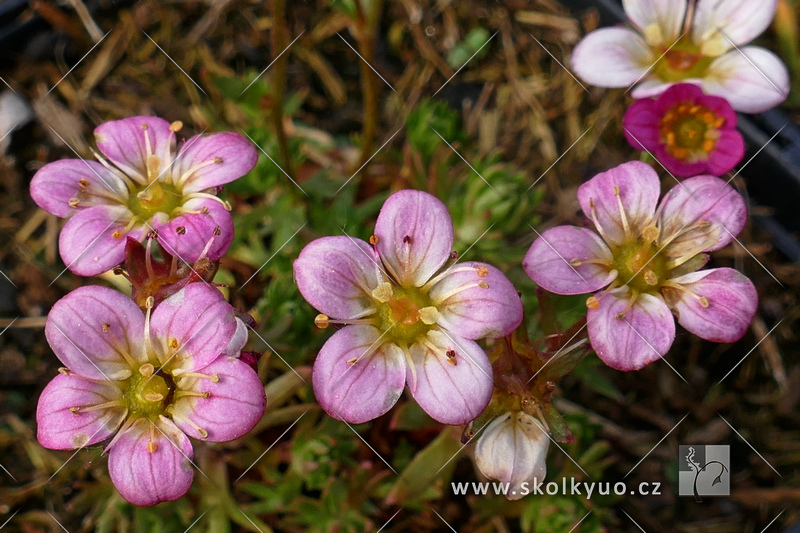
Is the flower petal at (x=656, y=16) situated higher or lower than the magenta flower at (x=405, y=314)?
higher

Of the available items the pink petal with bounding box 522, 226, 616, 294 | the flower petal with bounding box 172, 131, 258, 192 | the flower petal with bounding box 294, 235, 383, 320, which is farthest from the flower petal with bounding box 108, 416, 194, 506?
the pink petal with bounding box 522, 226, 616, 294

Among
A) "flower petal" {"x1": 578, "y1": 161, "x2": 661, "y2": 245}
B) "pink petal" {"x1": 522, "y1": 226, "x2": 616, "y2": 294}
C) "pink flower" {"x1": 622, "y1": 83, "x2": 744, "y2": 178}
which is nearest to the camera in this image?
"pink petal" {"x1": 522, "y1": 226, "x2": 616, "y2": 294}

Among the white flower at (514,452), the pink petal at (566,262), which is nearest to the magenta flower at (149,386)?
the white flower at (514,452)

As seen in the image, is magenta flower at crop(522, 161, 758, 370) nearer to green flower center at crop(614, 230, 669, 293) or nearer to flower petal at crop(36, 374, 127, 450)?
green flower center at crop(614, 230, 669, 293)

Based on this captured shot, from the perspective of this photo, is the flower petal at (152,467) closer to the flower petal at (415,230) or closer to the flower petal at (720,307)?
the flower petal at (415,230)

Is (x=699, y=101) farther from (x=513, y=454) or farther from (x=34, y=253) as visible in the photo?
(x=34, y=253)

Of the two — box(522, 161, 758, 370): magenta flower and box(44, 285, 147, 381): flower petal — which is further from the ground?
box(522, 161, 758, 370): magenta flower
